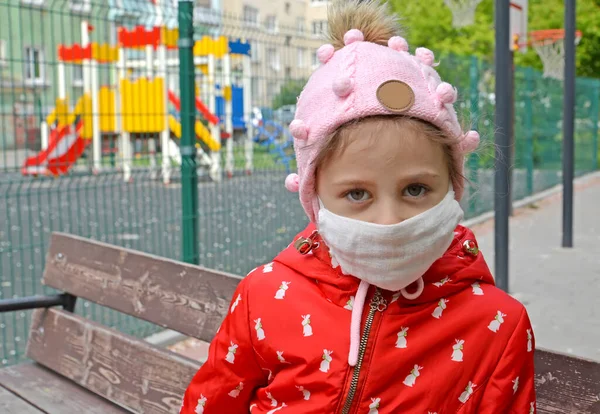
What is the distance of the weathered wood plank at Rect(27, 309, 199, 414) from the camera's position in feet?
7.78

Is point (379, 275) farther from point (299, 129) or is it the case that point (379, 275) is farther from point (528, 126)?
point (528, 126)

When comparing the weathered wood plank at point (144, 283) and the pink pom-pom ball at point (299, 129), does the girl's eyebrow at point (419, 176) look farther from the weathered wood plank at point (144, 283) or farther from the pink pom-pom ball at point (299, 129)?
the weathered wood plank at point (144, 283)

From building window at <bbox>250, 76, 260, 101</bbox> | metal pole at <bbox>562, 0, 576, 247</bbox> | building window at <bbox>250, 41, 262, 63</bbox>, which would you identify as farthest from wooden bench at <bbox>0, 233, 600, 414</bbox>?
metal pole at <bbox>562, 0, 576, 247</bbox>

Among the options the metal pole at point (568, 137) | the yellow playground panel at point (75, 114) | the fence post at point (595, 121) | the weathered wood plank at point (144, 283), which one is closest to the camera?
the weathered wood plank at point (144, 283)

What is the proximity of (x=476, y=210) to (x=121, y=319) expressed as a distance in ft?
20.3

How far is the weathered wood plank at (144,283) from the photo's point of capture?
2361 millimetres

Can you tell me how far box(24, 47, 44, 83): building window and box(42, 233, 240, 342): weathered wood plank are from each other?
1.69 m

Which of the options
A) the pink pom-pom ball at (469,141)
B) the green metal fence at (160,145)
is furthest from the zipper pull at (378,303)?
the green metal fence at (160,145)

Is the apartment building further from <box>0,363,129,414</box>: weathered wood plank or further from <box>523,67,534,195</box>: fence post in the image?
<box>523,67,534,195</box>: fence post

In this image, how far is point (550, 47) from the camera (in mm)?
12969

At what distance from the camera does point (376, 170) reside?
150 cm

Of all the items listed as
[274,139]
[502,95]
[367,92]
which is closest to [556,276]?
[502,95]

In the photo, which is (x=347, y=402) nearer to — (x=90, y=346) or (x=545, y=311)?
(x=90, y=346)

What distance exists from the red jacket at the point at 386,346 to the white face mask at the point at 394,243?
4.4 inches
